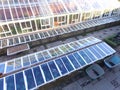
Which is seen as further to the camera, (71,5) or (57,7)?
(71,5)

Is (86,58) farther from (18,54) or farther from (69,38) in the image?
(18,54)

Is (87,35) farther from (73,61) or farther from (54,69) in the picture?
(54,69)

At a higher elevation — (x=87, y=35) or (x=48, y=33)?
(x=48, y=33)

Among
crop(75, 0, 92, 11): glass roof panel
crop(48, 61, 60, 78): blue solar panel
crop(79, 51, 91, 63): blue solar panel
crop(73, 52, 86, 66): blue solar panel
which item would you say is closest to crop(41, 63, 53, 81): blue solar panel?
crop(48, 61, 60, 78): blue solar panel

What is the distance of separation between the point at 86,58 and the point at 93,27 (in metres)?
9.24

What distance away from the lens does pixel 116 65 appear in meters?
14.1

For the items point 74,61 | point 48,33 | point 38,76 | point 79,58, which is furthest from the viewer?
point 48,33

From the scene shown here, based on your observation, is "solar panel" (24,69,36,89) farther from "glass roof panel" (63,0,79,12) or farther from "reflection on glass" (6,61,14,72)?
"glass roof panel" (63,0,79,12)

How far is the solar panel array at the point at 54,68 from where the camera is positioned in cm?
1050

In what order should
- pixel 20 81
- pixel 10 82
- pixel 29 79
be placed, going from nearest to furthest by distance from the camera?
pixel 10 82
pixel 20 81
pixel 29 79

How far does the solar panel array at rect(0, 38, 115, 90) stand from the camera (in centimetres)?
1050

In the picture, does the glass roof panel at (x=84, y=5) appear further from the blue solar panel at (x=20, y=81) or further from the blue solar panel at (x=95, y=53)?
the blue solar panel at (x=20, y=81)

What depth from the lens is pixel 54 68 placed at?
40.1ft

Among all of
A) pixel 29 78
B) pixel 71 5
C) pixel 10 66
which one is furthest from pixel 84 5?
pixel 29 78
